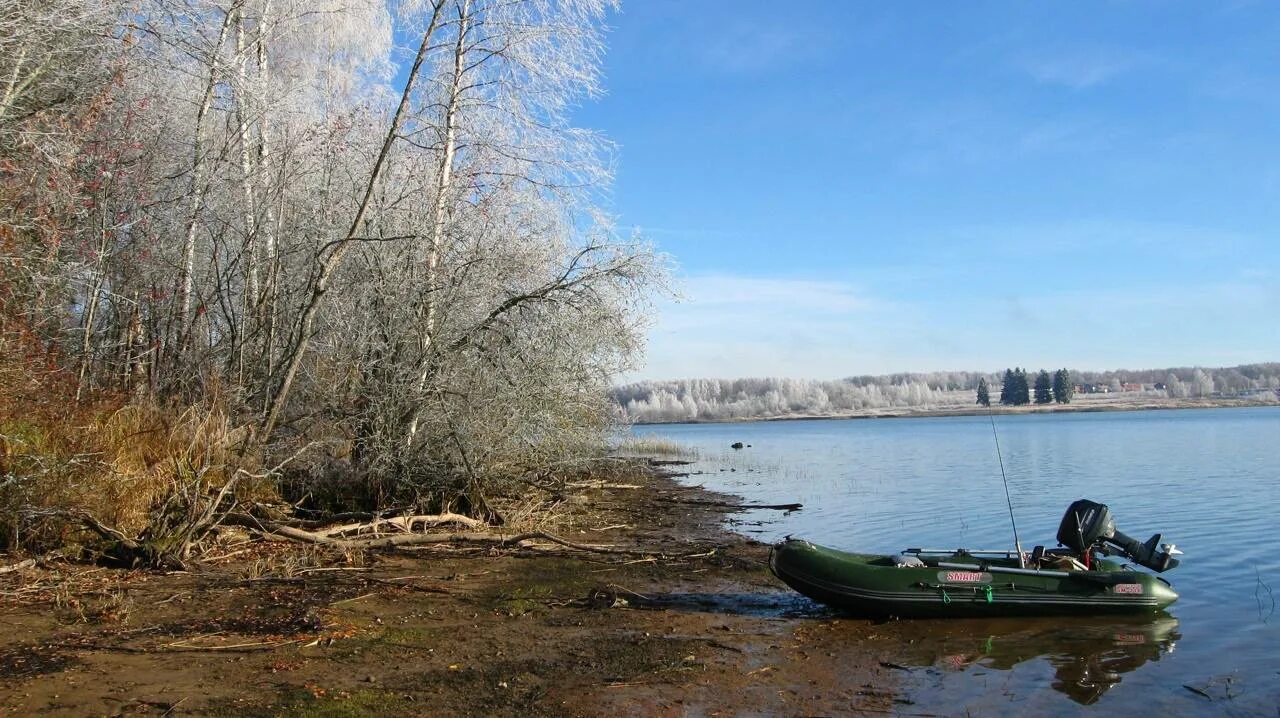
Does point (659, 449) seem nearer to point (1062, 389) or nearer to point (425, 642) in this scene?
point (425, 642)

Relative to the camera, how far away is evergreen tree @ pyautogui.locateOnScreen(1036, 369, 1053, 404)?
316 feet

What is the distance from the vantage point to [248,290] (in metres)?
12.0

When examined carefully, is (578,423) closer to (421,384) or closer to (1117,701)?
(421,384)

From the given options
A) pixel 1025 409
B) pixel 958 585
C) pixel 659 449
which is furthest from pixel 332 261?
pixel 1025 409

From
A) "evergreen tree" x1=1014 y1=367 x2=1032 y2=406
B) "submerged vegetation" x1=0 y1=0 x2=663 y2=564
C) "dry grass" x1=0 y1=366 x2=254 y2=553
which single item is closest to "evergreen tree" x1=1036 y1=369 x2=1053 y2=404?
"evergreen tree" x1=1014 y1=367 x2=1032 y2=406

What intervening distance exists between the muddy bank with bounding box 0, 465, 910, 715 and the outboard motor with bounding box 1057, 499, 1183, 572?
244 cm

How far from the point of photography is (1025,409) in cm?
10262

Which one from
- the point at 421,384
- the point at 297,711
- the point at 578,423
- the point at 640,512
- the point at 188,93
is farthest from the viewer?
the point at 640,512

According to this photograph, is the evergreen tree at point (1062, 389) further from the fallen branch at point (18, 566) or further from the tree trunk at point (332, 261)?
the fallen branch at point (18, 566)

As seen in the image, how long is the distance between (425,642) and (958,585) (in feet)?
15.7

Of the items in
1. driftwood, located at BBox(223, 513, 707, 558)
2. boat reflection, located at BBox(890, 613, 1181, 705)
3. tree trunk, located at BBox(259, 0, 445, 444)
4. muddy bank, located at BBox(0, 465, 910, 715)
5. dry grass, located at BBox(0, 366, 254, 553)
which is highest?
tree trunk, located at BBox(259, 0, 445, 444)

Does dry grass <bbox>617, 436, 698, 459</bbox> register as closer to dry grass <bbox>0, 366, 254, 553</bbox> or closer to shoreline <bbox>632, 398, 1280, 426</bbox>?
dry grass <bbox>0, 366, 254, 553</bbox>

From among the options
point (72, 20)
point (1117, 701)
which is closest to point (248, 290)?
point (72, 20)

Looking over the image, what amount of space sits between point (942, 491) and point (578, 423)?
11.1 metres
